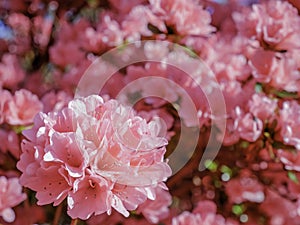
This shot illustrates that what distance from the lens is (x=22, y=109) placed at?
4.74 ft

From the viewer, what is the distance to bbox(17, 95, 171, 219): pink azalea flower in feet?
2.99

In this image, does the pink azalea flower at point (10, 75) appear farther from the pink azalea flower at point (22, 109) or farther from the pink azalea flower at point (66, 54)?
the pink azalea flower at point (22, 109)

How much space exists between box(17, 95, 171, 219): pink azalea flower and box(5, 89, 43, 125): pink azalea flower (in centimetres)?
47

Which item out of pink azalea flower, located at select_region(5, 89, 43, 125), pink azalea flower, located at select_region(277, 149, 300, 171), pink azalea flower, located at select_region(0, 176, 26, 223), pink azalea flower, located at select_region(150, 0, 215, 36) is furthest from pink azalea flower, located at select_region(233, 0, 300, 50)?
pink azalea flower, located at select_region(0, 176, 26, 223)

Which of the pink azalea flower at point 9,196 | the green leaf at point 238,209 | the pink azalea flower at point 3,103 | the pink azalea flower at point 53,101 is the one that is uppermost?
the pink azalea flower at point 3,103

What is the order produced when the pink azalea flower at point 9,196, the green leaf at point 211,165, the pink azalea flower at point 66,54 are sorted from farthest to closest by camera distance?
the pink azalea flower at point 66,54 < the green leaf at point 211,165 < the pink azalea flower at point 9,196

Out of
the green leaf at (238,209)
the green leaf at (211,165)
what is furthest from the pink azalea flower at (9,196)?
the green leaf at (238,209)

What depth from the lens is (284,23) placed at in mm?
1507

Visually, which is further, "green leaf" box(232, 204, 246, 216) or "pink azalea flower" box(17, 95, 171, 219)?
"green leaf" box(232, 204, 246, 216)

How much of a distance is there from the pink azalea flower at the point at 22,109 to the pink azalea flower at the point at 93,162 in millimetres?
474

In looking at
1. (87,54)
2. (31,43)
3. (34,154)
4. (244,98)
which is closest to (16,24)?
(31,43)

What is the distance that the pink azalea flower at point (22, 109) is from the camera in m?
1.42

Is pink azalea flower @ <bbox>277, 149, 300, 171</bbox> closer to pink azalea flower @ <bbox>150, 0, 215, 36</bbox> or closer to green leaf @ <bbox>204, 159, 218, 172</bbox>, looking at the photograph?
green leaf @ <bbox>204, 159, 218, 172</bbox>

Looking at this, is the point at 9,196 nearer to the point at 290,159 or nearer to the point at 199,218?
the point at 199,218
